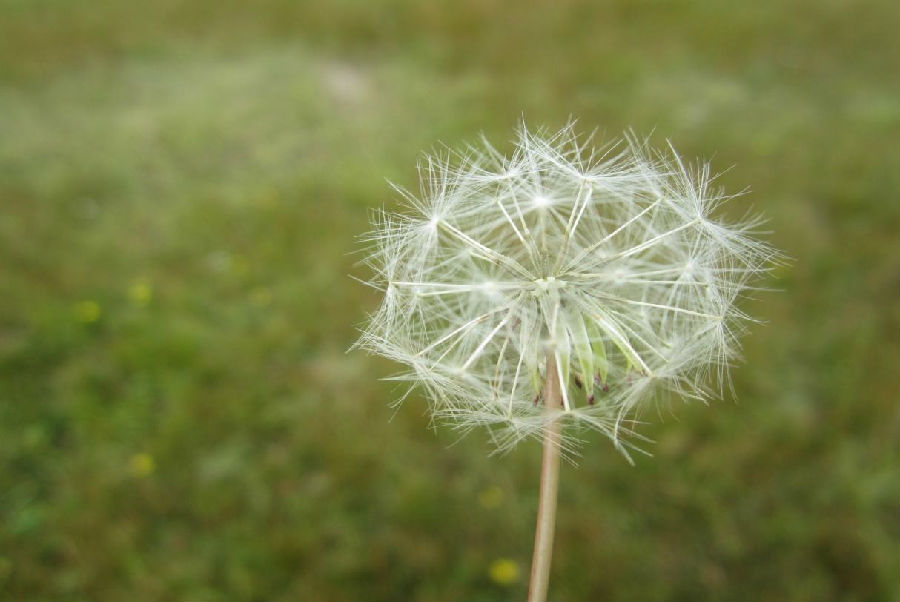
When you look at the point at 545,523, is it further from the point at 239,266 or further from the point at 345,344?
the point at 239,266

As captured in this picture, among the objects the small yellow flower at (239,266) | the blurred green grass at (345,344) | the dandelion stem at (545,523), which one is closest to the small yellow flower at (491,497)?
the blurred green grass at (345,344)

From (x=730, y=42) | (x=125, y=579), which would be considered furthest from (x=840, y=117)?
(x=125, y=579)

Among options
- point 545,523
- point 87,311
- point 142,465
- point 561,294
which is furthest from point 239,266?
point 545,523

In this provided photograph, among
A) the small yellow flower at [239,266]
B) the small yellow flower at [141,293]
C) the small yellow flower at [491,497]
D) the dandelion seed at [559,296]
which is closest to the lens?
the dandelion seed at [559,296]

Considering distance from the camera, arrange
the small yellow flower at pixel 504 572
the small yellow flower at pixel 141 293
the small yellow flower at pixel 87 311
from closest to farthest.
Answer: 1. the small yellow flower at pixel 504 572
2. the small yellow flower at pixel 87 311
3. the small yellow flower at pixel 141 293

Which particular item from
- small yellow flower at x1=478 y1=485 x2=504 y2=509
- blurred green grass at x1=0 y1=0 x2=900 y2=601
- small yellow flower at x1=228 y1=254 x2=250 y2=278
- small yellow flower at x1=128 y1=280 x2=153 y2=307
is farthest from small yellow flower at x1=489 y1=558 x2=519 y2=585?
small yellow flower at x1=128 y1=280 x2=153 y2=307

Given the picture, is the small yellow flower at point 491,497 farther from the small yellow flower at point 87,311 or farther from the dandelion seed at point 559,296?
the small yellow flower at point 87,311

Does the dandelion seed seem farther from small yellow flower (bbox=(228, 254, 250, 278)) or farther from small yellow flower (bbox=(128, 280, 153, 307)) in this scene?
small yellow flower (bbox=(128, 280, 153, 307))

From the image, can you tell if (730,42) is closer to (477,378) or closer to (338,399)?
(338,399)
